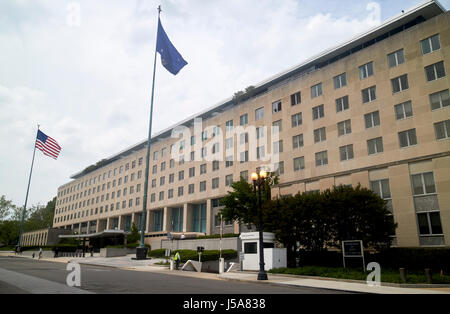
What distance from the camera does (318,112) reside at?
43.3m

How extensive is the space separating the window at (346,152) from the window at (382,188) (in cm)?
444

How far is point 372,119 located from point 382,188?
26.3 feet

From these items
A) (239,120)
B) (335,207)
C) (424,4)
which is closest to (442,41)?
(424,4)

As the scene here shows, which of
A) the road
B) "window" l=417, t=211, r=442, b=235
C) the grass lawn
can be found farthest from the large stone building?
the road

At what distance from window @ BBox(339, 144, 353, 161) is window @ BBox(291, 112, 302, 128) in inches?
315

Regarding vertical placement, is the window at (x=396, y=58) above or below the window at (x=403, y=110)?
above

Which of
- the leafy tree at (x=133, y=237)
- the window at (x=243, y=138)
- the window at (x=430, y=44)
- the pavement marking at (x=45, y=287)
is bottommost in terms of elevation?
the pavement marking at (x=45, y=287)

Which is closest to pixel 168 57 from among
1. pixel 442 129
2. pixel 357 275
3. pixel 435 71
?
pixel 357 275

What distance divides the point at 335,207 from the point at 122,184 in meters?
69.8

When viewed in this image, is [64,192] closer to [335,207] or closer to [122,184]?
[122,184]

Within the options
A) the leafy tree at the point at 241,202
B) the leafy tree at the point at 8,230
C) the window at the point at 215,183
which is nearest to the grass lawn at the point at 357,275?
the leafy tree at the point at 241,202

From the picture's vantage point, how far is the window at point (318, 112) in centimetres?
4280

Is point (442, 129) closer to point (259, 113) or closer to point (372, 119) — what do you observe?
point (372, 119)

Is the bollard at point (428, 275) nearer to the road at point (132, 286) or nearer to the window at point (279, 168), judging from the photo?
the road at point (132, 286)
